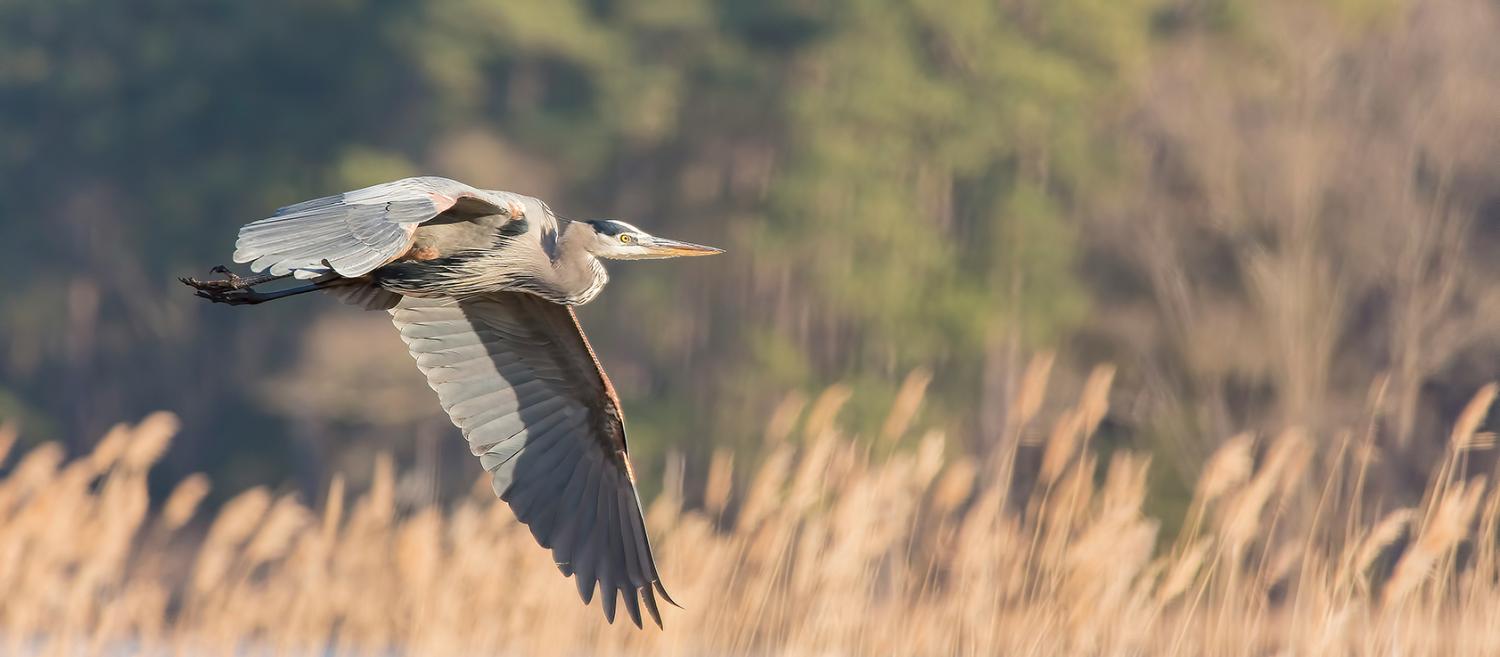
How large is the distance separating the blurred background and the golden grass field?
281 inches

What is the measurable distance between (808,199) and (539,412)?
10.9m

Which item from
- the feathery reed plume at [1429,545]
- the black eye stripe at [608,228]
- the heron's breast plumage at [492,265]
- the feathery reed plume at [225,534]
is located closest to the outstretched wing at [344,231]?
the heron's breast plumage at [492,265]

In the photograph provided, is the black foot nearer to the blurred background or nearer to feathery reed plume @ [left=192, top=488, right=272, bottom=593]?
feathery reed plume @ [left=192, top=488, right=272, bottom=593]

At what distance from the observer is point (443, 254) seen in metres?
5.52

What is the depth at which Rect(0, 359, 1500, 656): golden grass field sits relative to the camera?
6.43 m

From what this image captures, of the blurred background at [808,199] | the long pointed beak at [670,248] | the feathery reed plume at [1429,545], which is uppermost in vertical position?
the long pointed beak at [670,248]

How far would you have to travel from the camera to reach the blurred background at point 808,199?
48.0 ft

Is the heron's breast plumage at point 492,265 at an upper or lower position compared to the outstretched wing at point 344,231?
lower

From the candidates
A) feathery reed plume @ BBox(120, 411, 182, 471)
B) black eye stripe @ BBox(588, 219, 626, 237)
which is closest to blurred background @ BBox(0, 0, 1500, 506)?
feathery reed plume @ BBox(120, 411, 182, 471)

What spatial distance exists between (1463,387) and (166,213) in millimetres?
13400

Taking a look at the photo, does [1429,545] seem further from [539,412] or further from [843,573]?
[539,412]

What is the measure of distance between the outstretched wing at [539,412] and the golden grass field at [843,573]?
106cm

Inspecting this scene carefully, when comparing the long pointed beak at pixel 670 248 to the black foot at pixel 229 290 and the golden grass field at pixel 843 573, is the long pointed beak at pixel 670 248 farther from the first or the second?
the golden grass field at pixel 843 573

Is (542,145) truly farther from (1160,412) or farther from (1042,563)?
(1042,563)
